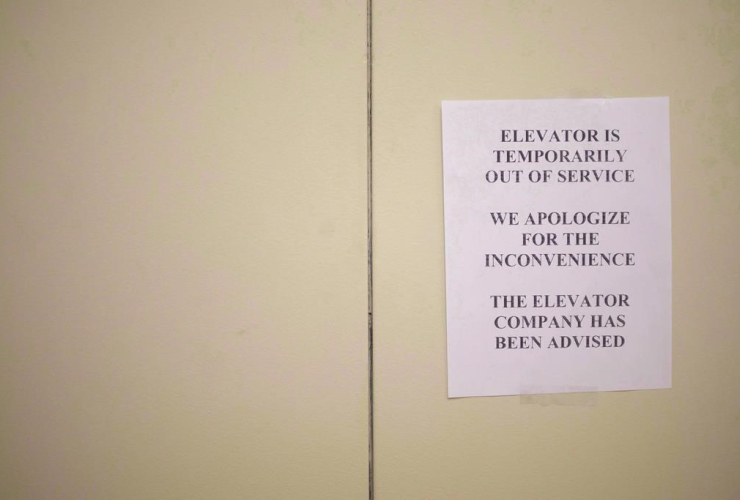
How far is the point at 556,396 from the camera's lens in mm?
681

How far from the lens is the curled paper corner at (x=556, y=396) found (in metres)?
0.68

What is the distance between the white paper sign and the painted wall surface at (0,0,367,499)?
222mm

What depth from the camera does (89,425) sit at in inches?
26.2

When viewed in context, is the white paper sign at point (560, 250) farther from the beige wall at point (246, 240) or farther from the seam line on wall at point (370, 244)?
the seam line on wall at point (370, 244)

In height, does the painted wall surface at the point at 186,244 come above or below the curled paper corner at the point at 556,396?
above

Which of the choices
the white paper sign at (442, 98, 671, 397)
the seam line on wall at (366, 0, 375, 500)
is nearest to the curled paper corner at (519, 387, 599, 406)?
the white paper sign at (442, 98, 671, 397)

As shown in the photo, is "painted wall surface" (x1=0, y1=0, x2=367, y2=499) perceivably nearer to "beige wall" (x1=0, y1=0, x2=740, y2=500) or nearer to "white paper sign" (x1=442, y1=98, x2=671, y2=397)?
"beige wall" (x1=0, y1=0, x2=740, y2=500)

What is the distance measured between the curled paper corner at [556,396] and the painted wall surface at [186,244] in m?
0.33

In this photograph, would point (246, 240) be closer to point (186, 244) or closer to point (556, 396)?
point (186, 244)

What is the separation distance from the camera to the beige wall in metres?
0.66

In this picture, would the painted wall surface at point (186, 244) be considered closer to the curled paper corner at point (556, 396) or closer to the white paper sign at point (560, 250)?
the white paper sign at point (560, 250)

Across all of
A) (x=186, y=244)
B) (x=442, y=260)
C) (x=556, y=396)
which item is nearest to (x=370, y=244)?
(x=442, y=260)

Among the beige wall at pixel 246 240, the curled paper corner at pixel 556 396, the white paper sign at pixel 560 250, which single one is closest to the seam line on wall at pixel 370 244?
the beige wall at pixel 246 240

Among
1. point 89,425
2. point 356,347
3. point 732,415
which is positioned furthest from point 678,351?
point 89,425
